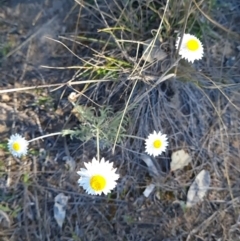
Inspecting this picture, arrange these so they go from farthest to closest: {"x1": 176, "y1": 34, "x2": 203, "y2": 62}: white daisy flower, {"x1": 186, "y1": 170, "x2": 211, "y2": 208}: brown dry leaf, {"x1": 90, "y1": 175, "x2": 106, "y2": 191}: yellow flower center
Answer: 1. {"x1": 186, "y1": 170, "x2": 211, "y2": 208}: brown dry leaf
2. {"x1": 176, "y1": 34, "x2": 203, "y2": 62}: white daisy flower
3. {"x1": 90, "y1": 175, "x2": 106, "y2": 191}: yellow flower center

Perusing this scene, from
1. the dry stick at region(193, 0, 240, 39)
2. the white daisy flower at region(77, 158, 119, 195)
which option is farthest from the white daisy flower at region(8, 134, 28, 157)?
the dry stick at region(193, 0, 240, 39)

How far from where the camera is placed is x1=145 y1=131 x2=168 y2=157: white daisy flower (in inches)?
66.6

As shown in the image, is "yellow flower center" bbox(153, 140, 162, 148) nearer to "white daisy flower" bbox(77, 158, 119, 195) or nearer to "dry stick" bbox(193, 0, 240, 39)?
"white daisy flower" bbox(77, 158, 119, 195)

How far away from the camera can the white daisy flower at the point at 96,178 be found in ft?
5.15

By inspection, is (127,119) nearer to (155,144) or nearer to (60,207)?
(155,144)

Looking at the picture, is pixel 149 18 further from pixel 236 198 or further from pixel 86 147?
pixel 236 198

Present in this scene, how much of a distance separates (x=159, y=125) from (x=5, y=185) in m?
0.55

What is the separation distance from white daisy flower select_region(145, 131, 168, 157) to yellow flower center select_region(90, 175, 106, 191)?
197 mm

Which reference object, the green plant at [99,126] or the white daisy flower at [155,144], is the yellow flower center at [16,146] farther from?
the white daisy flower at [155,144]

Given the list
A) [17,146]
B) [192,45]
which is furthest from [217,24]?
[17,146]

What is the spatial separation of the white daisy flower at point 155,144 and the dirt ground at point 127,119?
86 mm

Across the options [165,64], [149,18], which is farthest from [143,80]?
[149,18]

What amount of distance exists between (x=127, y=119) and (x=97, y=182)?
0.25 metres

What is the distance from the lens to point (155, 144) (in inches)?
66.8
